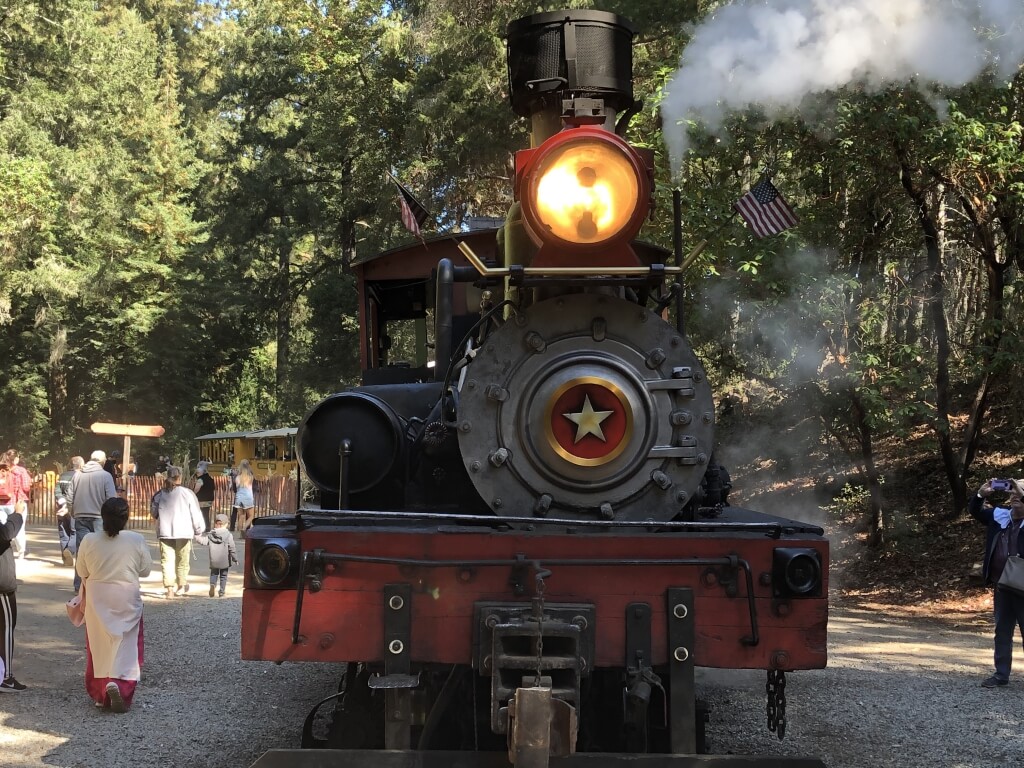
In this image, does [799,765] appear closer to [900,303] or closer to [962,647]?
[962,647]

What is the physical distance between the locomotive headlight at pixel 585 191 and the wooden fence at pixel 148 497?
18111 millimetres

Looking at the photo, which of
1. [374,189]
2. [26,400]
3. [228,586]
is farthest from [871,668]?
[26,400]

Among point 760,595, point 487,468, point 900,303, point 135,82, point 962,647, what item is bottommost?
point 962,647

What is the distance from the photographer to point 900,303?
43.3 feet

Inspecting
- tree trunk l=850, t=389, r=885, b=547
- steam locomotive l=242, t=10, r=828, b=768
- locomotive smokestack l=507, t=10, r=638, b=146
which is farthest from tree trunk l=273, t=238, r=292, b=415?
steam locomotive l=242, t=10, r=828, b=768

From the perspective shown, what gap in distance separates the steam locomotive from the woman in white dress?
2.11m

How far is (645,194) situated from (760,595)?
1.44m

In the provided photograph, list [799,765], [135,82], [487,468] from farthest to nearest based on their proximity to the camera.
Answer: [135,82]
[487,468]
[799,765]

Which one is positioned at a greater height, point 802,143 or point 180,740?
point 802,143

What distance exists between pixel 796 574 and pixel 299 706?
11.9 ft

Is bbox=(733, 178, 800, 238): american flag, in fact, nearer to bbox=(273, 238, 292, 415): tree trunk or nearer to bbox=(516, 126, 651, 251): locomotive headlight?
bbox=(516, 126, 651, 251): locomotive headlight

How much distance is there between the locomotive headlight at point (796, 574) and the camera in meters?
3.48

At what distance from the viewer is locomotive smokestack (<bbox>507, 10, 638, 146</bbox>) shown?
4.23m

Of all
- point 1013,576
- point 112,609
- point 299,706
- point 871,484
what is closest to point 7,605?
point 112,609
